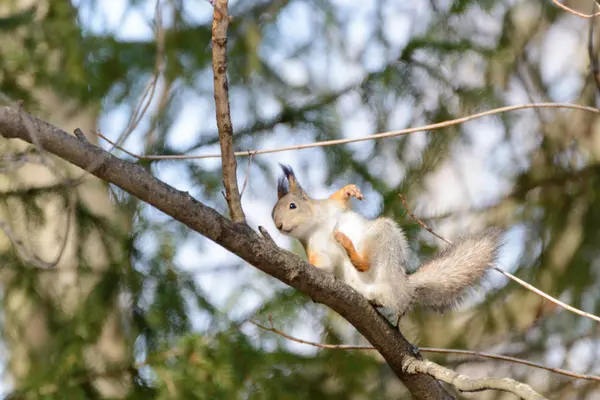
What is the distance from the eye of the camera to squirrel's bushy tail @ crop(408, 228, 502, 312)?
180cm

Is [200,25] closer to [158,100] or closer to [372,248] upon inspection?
[158,100]

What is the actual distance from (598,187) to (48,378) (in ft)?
7.76

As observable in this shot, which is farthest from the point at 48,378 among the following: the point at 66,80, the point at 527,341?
the point at 527,341

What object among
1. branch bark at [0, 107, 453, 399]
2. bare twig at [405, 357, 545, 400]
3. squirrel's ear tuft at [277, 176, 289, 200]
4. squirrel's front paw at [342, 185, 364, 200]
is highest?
squirrel's ear tuft at [277, 176, 289, 200]

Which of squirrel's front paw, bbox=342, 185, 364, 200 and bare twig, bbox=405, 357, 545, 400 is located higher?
squirrel's front paw, bbox=342, 185, 364, 200

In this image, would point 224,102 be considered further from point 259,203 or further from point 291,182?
point 259,203

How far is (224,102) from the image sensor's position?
1463 millimetres

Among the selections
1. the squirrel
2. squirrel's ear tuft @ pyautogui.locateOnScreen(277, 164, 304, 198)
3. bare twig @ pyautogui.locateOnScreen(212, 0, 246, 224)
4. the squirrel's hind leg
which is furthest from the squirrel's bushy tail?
bare twig @ pyautogui.locateOnScreen(212, 0, 246, 224)

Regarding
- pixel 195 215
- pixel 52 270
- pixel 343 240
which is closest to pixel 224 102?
pixel 195 215

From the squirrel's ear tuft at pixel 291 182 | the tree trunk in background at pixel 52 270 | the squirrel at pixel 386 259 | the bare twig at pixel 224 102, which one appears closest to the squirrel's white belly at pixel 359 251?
the squirrel at pixel 386 259

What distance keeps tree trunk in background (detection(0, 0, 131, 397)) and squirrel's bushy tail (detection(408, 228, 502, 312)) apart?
151 cm

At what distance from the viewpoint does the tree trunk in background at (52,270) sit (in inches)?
120

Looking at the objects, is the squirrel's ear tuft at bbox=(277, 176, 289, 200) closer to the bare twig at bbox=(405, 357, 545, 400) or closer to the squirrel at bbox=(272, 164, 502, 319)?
the squirrel at bbox=(272, 164, 502, 319)

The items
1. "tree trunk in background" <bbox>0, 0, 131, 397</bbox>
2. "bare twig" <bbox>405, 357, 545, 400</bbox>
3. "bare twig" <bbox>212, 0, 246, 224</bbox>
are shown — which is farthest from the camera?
"tree trunk in background" <bbox>0, 0, 131, 397</bbox>
